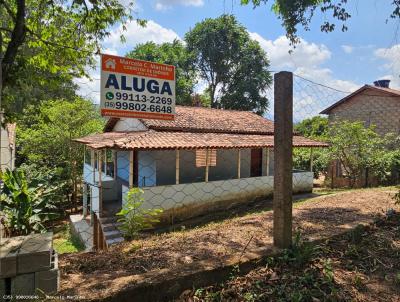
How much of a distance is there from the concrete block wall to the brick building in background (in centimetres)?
1507

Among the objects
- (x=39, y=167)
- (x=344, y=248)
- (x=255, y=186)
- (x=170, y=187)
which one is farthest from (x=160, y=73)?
(x=39, y=167)

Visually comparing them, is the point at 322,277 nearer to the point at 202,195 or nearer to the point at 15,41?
the point at 15,41

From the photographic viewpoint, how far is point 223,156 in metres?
12.2

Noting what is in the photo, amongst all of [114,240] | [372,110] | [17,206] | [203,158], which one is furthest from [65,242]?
[372,110]

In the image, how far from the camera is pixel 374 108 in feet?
60.5

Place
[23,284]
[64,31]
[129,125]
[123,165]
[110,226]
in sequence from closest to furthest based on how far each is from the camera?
[23,284] < [64,31] < [110,226] < [129,125] < [123,165]

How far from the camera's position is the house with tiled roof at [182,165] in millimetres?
8922

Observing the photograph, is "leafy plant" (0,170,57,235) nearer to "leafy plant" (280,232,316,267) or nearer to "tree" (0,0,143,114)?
"tree" (0,0,143,114)

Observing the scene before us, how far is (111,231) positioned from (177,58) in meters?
19.9

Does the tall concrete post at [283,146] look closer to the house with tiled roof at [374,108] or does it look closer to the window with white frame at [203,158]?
the window with white frame at [203,158]

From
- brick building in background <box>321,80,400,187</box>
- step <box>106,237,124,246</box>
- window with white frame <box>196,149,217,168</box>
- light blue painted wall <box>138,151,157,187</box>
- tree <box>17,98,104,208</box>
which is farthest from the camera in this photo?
brick building in background <box>321,80,400,187</box>

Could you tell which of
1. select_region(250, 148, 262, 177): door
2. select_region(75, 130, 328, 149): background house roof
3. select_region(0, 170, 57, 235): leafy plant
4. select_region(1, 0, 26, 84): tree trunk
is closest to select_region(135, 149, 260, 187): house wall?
select_region(250, 148, 262, 177): door

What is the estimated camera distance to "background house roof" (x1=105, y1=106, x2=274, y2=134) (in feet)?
36.9

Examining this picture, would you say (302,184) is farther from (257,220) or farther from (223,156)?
(257,220)
